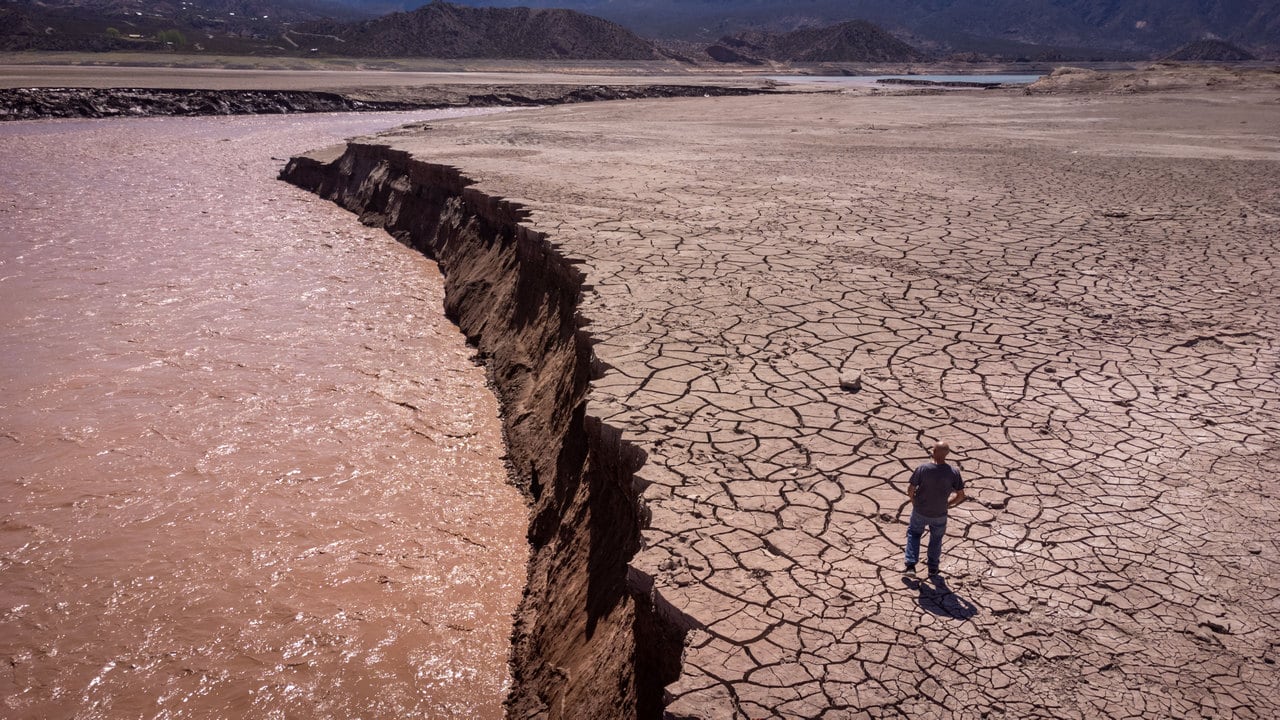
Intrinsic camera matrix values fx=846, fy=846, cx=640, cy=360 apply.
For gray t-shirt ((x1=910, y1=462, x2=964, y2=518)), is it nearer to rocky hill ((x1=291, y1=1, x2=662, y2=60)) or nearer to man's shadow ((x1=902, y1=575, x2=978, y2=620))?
man's shadow ((x1=902, y1=575, x2=978, y2=620))

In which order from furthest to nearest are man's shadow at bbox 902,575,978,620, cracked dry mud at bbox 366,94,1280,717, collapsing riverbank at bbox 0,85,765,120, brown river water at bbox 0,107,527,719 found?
collapsing riverbank at bbox 0,85,765,120, brown river water at bbox 0,107,527,719, man's shadow at bbox 902,575,978,620, cracked dry mud at bbox 366,94,1280,717

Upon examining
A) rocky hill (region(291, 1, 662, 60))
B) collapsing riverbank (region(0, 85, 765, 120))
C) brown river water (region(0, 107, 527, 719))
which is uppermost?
rocky hill (region(291, 1, 662, 60))

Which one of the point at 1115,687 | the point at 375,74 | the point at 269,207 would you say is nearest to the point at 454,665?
the point at 1115,687

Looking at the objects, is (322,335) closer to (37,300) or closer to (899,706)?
(37,300)

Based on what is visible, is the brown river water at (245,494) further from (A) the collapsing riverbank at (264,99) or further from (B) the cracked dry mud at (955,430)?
(A) the collapsing riverbank at (264,99)

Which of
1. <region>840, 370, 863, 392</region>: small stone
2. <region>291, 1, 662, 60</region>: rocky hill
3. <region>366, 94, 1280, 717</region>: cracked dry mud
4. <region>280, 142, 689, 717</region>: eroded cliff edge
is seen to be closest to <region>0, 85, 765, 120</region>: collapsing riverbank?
<region>280, 142, 689, 717</region>: eroded cliff edge

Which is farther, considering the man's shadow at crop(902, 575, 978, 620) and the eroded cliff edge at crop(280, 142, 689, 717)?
the eroded cliff edge at crop(280, 142, 689, 717)

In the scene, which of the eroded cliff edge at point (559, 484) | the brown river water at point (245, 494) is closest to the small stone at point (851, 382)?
the eroded cliff edge at point (559, 484)
